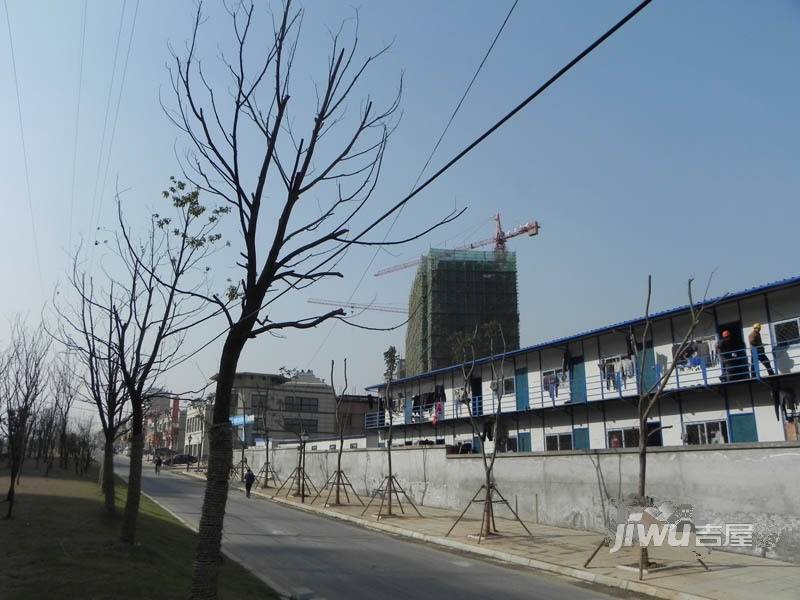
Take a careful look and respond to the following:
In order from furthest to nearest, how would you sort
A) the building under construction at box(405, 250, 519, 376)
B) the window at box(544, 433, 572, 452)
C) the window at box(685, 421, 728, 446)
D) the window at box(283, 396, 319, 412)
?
the building under construction at box(405, 250, 519, 376) → the window at box(283, 396, 319, 412) → the window at box(544, 433, 572, 452) → the window at box(685, 421, 728, 446)

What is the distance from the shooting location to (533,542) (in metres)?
17.5

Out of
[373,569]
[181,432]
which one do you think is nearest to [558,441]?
[373,569]

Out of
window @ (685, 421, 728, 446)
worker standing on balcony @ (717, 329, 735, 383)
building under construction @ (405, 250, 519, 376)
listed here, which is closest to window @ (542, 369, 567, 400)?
window @ (685, 421, 728, 446)

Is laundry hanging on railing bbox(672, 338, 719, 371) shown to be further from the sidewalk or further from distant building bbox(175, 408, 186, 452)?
distant building bbox(175, 408, 186, 452)

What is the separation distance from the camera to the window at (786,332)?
21219 mm

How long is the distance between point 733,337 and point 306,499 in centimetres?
2379

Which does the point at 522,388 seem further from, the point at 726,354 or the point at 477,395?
the point at 726,354

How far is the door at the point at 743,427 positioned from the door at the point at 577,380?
692 cm

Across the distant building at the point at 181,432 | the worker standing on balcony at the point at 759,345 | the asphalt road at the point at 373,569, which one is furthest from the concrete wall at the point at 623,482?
the distant building at the point at 181,432

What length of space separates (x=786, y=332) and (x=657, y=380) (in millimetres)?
5057

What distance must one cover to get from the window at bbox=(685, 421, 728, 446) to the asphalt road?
480 inches

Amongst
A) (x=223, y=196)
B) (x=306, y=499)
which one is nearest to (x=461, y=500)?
(x=306, y=499)

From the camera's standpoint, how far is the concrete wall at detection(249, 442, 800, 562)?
47.0 ft

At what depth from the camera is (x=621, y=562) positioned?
1382cm
